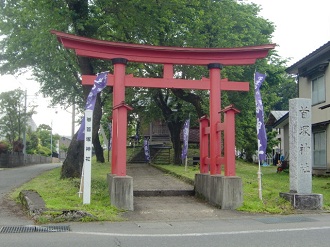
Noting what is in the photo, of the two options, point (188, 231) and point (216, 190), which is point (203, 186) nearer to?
point (216, 190)

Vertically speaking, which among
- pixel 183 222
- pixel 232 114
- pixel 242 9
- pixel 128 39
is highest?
pixel 242 9

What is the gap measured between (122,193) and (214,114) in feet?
14.1

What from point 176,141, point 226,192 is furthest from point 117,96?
point 176,141

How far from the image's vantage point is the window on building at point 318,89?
2186 cm

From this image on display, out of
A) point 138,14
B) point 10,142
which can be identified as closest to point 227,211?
point 138,14

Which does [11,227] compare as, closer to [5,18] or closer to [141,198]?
[141,198]

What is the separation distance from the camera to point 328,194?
1410 cm

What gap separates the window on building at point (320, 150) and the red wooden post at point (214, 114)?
10804mm

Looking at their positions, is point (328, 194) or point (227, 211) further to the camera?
point (328, 194)

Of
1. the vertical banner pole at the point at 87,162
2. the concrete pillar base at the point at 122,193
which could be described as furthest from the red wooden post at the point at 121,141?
the vertical banner pole at the point at 87,162

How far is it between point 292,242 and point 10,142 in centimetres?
4187

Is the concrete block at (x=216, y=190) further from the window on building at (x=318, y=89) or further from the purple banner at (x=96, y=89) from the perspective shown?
the window on building at (x=318, y=89)

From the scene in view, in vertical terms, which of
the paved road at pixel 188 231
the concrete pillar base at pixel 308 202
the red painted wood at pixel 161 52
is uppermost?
the red painted wood at pixel 161 52

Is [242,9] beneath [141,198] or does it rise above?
above
